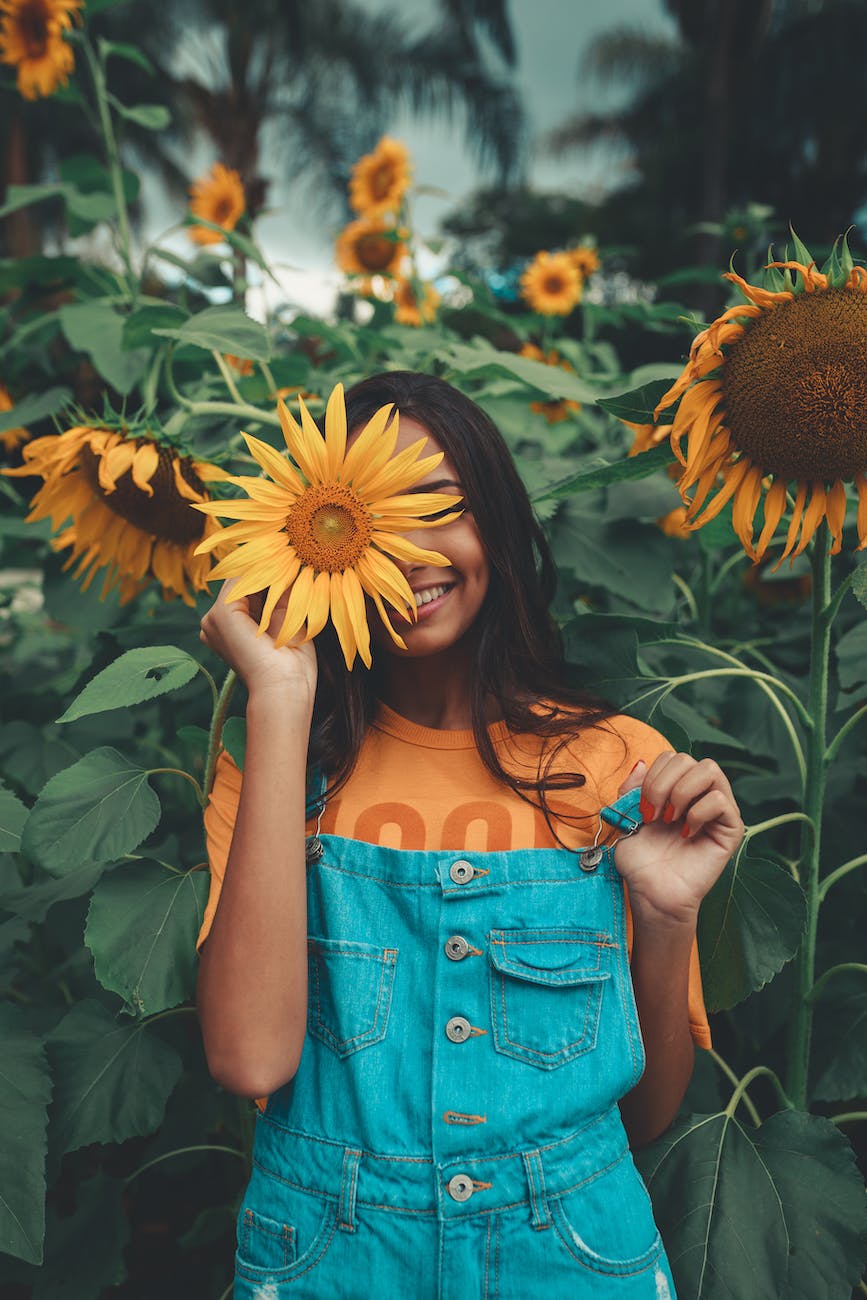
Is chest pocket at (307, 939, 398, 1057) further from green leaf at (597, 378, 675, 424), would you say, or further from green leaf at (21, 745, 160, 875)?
green leaf at (597, 378, 675, 424)

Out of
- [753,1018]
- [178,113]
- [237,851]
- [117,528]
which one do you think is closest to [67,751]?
[117,528]

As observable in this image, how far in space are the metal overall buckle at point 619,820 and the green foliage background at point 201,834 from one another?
16cm

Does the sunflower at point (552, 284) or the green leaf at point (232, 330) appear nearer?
→ the green leaf at point (232, 330)

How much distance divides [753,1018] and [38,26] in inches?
94.6

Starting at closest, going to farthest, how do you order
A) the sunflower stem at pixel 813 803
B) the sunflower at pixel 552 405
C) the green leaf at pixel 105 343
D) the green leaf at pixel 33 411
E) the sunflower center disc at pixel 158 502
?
the sunflower stem at pixel 813 803 → the sunflower center disc at pixel 158 502 → the green leaf at pixel 105 343 → the green leaf at pixel 33 411 → the sunflower at pixel 552 405

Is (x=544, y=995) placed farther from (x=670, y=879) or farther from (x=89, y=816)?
(x=89, y=816)

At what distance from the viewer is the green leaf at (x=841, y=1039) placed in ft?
4.37

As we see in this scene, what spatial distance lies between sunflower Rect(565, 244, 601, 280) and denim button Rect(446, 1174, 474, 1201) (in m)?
Result: 3.01

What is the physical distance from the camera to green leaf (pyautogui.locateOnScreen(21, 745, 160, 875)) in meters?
1.15

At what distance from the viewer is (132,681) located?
118 cm

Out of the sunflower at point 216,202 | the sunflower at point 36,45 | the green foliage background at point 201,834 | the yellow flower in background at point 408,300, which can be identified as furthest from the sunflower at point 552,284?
the sunflower at point 36,45

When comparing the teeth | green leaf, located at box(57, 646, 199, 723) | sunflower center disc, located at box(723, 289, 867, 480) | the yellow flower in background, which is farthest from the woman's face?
the yellow flower in background

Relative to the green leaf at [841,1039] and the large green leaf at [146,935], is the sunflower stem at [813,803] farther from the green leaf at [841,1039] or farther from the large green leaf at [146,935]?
the large green leaf at [146,935]

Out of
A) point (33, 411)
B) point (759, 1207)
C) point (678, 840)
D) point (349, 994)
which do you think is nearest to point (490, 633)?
point (678, 840)
